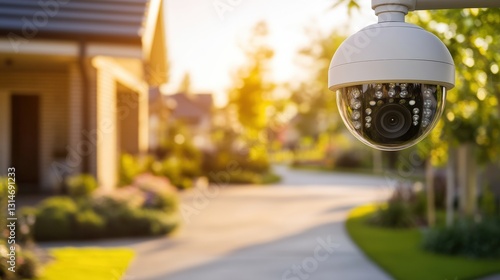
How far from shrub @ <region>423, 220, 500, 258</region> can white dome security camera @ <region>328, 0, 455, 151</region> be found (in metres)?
7.07

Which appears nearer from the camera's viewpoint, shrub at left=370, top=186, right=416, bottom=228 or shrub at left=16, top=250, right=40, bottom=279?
shrub at left=16, top=250, right=40, bottom=279

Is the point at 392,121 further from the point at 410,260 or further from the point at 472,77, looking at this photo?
the point at 410,260

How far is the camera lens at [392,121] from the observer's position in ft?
7.43

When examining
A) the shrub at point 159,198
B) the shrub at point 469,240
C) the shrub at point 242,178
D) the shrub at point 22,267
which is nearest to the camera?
the shrub at point 22,267

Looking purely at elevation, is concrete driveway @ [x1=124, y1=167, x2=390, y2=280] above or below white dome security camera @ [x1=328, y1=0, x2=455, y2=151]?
below

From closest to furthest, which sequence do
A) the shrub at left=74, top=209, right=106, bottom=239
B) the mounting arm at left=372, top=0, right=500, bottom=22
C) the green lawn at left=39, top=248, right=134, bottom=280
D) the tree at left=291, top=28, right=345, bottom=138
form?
the mounting arm at left=372, top=0, right=500, bottom=22 < the green lawn at left=39, top=248, right=134, bottom=280 < the shrub at left=74, top=209, right=106, bottom=239 < the tree at left=291, top=28, right=345, bottom=138

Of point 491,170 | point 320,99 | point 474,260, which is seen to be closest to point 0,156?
point 474,260

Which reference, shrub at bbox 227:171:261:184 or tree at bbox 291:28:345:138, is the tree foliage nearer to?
shrub at bbox 227:171:261:184

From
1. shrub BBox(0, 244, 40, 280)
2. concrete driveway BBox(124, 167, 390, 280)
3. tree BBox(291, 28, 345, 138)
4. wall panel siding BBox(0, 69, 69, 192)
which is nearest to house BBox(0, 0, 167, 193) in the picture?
wall panel siding BBox(0, 69, 69, 192)

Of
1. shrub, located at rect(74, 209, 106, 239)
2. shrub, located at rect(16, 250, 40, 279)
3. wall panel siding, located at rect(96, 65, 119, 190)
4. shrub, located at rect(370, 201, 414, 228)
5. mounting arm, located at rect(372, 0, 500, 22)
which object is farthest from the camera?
shrub, located at rect(370, 201, 414, 228)

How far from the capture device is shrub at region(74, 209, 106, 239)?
397 inches

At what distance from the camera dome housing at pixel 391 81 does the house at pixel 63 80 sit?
8325 millimetres

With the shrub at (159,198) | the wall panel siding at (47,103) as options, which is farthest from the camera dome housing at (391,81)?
the wall panel siding at (47,103)

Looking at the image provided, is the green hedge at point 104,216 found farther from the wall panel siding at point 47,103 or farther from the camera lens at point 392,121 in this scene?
the camera lens at point 392,121
